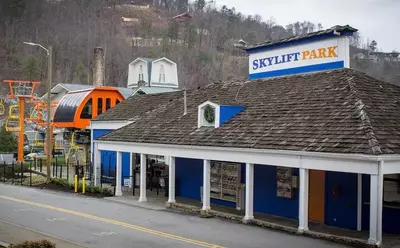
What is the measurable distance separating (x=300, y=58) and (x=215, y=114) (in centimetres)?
476

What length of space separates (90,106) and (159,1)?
4524 inches

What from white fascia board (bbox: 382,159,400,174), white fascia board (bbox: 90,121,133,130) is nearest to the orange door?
white fascia board (bbox: 382,159,400,174)

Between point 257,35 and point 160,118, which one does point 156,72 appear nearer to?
point 160,118

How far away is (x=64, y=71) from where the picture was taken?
89125 millimetres

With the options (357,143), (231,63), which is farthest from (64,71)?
(357,143)

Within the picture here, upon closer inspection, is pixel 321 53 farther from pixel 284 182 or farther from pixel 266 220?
pixel 266 220

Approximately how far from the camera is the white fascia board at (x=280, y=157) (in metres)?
13.9

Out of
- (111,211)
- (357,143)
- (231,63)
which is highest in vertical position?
(231,63)

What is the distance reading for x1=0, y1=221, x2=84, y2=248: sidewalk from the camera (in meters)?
14.4

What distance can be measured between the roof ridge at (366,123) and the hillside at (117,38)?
3894cm

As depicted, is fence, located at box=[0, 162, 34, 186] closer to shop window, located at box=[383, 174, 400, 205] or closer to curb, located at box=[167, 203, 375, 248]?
curb, located at box=[167, 203, 375, 248]

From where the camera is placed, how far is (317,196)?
17422 mm

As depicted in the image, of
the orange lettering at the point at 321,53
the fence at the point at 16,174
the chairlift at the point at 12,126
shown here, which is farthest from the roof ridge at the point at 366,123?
the chairlift at the point at 12,126

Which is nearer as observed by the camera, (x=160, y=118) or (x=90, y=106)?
(x=160, y=118)
